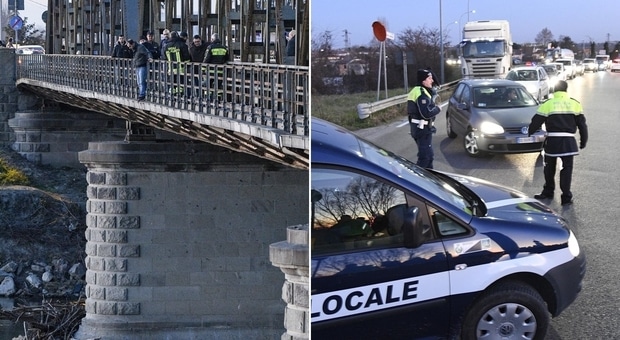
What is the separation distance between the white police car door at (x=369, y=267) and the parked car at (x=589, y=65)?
68 centimetres

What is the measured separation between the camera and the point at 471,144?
3.25 meters

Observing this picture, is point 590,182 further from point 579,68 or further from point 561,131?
point 579,68

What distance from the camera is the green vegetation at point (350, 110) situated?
330 centimetres

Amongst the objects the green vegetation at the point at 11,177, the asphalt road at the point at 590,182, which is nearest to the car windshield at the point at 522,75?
the asphalt road at the point at 590,182

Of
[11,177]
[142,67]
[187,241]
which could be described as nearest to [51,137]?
[11,177]

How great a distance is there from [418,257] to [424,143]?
46cm

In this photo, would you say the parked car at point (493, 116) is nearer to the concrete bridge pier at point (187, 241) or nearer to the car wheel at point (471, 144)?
the car wheel at point (471, 144)

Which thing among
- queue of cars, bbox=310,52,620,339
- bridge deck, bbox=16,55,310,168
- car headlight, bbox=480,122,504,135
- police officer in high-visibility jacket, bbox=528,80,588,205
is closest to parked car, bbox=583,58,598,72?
queue of cars, bbox=310,52,620,339

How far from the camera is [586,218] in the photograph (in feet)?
10.8

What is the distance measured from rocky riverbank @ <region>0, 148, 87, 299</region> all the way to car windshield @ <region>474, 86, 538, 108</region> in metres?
23.7

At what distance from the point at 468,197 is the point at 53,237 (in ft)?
90.3

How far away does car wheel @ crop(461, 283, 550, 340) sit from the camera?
3131mm

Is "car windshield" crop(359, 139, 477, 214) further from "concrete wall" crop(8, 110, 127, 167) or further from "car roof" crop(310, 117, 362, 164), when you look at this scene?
"concrete wall" crop(8, 110, 127, 167)

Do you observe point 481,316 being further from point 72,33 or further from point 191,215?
point 72,33
